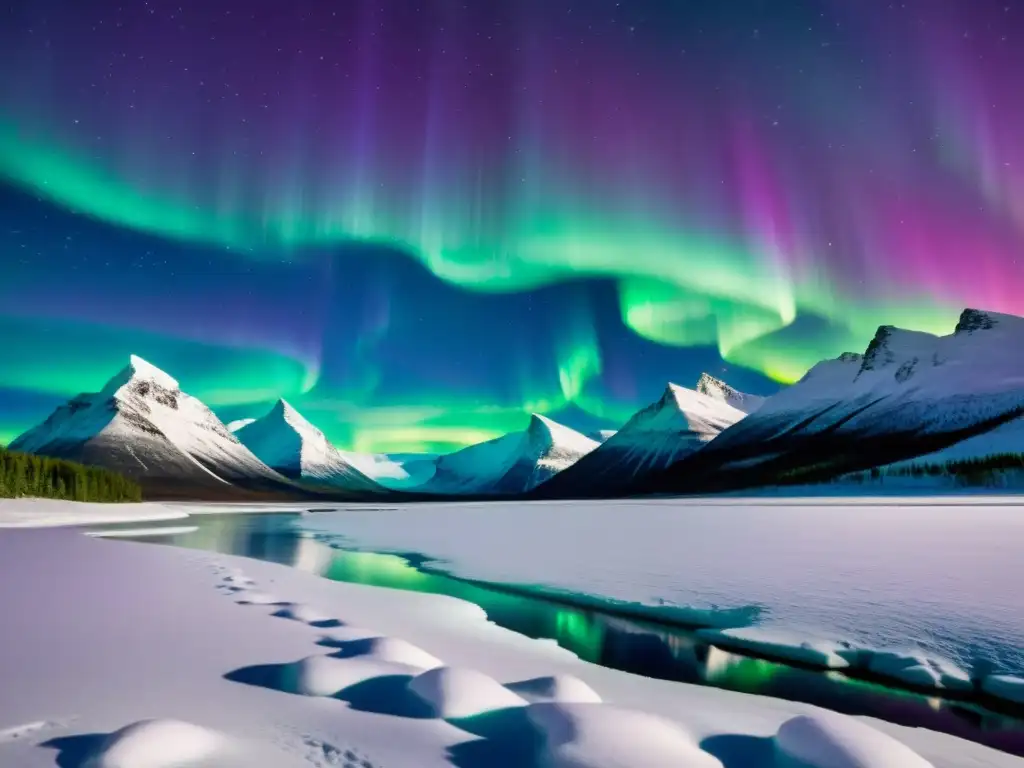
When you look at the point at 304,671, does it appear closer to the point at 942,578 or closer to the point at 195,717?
the point at 195,717

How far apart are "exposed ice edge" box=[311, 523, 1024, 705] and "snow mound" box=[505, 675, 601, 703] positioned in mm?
6088

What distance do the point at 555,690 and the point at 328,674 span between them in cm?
318

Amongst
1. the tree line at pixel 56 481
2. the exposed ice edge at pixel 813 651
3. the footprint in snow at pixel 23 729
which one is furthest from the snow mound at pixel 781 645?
the tree line at pixel 56 481

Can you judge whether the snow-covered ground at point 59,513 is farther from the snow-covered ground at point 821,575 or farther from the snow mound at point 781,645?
the snow mound at point 781,645

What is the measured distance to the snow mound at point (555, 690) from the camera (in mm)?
9086

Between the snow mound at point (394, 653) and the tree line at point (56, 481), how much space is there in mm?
89627

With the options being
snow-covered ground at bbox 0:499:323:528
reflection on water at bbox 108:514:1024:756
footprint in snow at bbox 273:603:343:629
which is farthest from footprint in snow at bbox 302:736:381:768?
snow-covered ground at bbox 0:499:323:528

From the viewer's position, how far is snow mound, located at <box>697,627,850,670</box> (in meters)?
13.2

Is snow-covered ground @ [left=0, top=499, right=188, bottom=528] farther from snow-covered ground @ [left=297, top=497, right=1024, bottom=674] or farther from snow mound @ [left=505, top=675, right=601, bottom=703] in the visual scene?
snow mound @ [left=505, top=675, right=601, bottom=703]

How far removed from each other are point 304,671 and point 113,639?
16.4 ft

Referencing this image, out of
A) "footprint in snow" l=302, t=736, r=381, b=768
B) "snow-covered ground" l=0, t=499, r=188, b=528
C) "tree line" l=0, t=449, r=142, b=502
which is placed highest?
"tree line" l=0, t=449, r=142, b=502

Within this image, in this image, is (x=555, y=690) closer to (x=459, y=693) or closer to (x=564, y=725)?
(x=459, y=693)

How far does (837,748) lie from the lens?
6.74 meters

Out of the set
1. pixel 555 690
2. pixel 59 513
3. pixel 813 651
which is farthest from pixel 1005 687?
pixel 59 513
